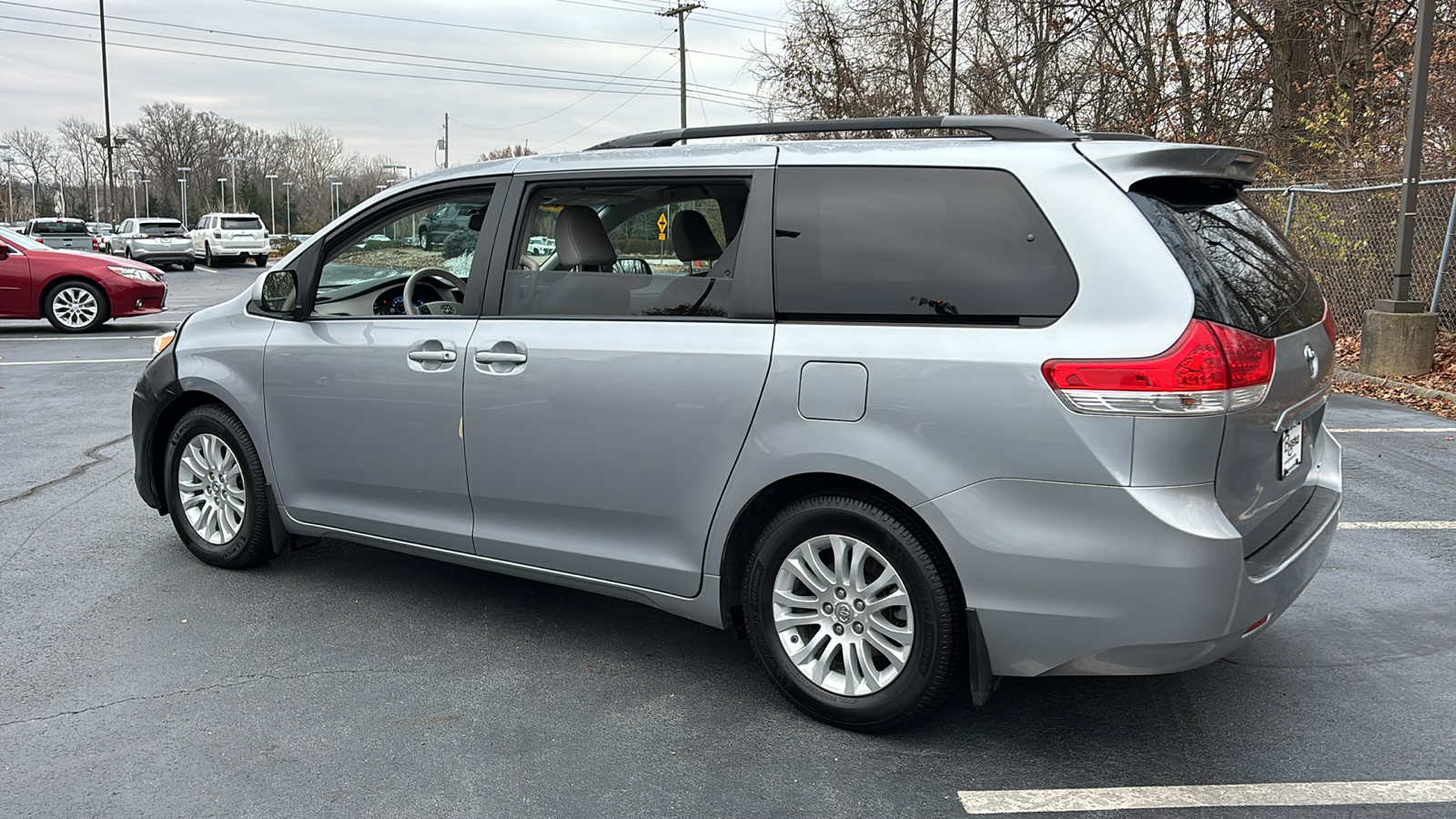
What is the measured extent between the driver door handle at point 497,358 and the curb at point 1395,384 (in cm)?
882

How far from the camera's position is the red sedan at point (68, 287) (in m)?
15.0

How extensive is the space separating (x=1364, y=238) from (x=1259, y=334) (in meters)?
11.6

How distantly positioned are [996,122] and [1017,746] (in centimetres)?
188

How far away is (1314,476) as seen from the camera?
3.67 meters

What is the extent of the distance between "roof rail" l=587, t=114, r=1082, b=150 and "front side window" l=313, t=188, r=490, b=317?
0.84 meters

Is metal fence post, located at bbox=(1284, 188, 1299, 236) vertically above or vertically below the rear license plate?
above

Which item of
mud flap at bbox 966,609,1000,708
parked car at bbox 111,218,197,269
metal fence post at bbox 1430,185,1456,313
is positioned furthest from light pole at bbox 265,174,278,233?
mud flap at bbox 966,609,1000,708

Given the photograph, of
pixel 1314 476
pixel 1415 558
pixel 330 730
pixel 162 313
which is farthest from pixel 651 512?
pixel 162 313

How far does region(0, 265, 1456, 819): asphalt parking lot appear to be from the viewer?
3.13 meters

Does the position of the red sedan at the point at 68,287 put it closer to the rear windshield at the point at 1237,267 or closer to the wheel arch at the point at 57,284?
the wheel arch at the point at 57,284

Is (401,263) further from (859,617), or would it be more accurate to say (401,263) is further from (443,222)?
(859,617)

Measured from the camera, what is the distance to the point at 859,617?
11.2 feet

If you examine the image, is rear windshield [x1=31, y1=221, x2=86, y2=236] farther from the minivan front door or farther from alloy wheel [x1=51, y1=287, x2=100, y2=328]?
the minivan front door

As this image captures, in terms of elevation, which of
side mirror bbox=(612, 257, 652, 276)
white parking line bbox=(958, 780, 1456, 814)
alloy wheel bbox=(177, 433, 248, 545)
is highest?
side mirror bbox=(612, 257, 652, 276)
